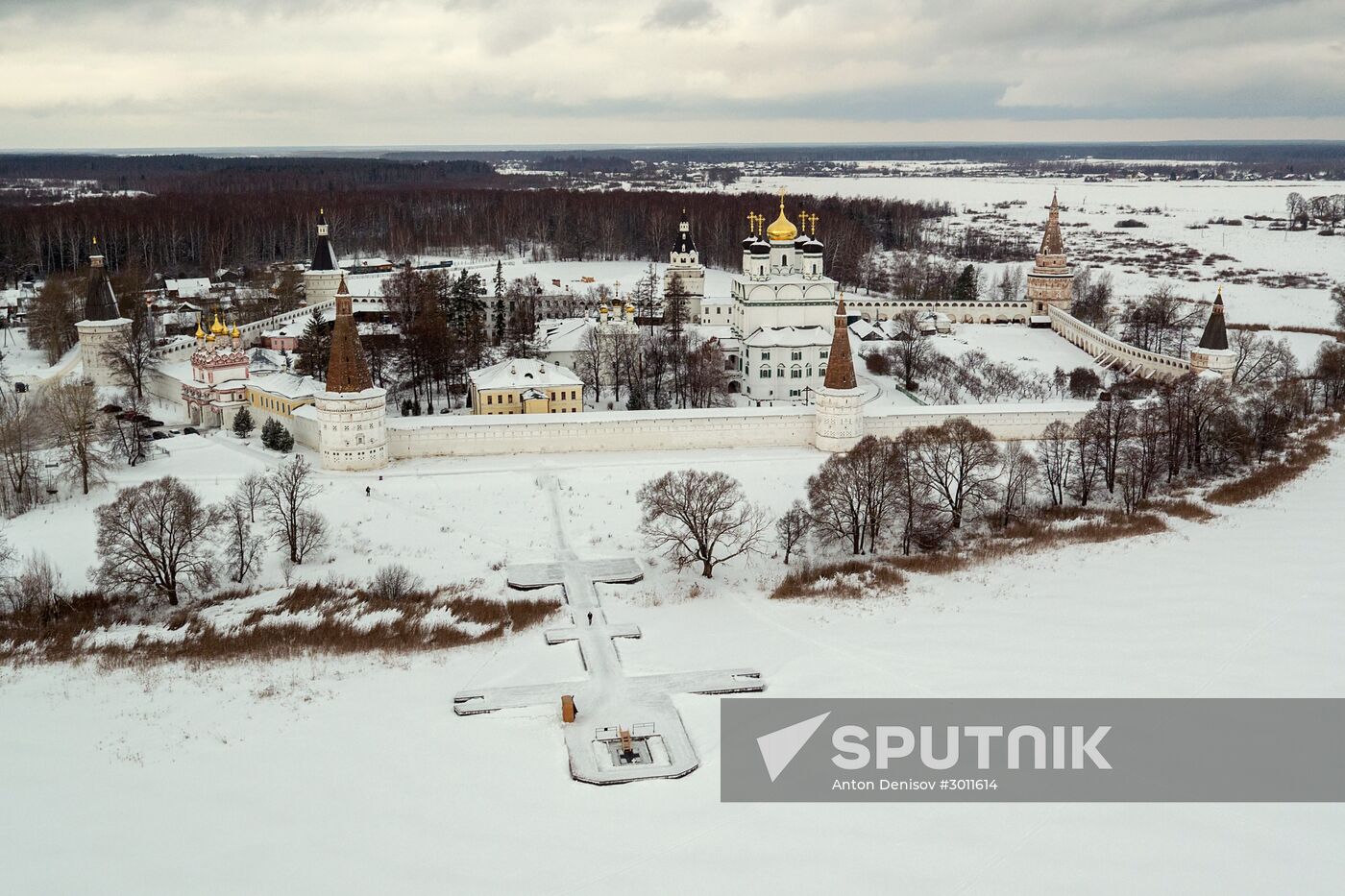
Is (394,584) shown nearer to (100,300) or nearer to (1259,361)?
(100,300)

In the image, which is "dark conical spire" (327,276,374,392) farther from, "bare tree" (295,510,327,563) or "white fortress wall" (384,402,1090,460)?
"bare tree" (295,510,327,563)

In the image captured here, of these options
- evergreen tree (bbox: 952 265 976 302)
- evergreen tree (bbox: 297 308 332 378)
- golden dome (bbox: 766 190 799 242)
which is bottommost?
evergreen tree (bbox: 297 308 332 378)

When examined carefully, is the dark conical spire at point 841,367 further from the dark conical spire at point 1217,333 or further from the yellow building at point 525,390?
the dark conical spire at point 1217,333

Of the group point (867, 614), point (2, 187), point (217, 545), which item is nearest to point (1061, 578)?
point (867, 614)

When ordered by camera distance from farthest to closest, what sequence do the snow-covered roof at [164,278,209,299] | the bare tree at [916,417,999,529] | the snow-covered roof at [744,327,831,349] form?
1. the snow-covered roof at [164,278,209,299]
2. the snow-covered roof at [744,327,831,349]
3. the bare tree at [916,417,999,529]

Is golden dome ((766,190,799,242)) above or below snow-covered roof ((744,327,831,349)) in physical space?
above

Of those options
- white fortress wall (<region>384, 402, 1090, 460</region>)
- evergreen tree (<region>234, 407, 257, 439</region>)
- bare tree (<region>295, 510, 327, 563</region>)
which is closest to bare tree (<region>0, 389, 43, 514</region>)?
evergreen tree (<region>234, 407, 257, 439</region>)

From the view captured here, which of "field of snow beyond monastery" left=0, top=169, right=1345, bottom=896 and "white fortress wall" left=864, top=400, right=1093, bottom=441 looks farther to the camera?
"white fortress wall" left=864, top=400, right=1093, bottom=441

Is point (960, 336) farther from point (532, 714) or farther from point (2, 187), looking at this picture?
point (2, 187)

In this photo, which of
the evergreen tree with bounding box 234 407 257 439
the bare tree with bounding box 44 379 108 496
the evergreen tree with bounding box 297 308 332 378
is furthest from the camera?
the evergreen tree with bounding box 297 308 332 378
